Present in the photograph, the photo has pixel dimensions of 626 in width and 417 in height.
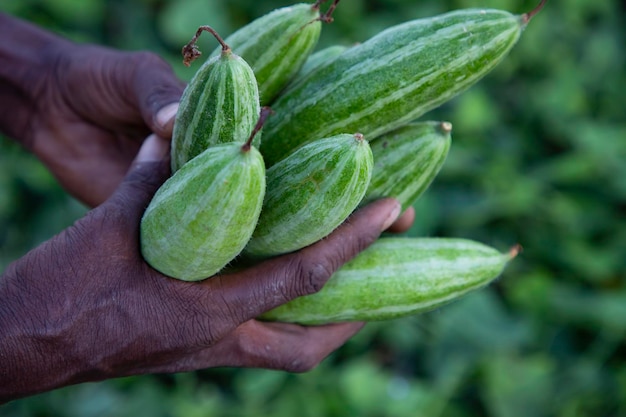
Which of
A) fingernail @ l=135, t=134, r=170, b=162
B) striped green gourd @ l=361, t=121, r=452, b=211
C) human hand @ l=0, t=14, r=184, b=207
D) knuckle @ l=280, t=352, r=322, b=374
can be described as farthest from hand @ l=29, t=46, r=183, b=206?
knuckle @ l=280, t=352, r=322, b=374

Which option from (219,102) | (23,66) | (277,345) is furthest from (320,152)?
(23,66)

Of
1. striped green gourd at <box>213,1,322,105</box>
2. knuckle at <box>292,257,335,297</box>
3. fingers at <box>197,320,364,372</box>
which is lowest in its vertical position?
fingers at <box>197,320,364,372</box>

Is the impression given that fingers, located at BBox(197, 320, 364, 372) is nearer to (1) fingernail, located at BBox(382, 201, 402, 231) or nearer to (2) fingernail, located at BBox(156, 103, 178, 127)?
(1) fingernail, located at BBox(382, 201, 402, 231)

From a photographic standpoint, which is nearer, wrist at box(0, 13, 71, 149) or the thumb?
the thumb

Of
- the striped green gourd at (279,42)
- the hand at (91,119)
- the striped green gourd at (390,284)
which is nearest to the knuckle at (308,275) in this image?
the striped green gourd at (390,284)

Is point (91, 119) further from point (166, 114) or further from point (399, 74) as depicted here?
point (399, 74)

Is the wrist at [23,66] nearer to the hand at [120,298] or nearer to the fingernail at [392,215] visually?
the hand at [120,298]

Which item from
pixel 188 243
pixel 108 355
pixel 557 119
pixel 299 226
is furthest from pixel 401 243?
pixel 557 119
